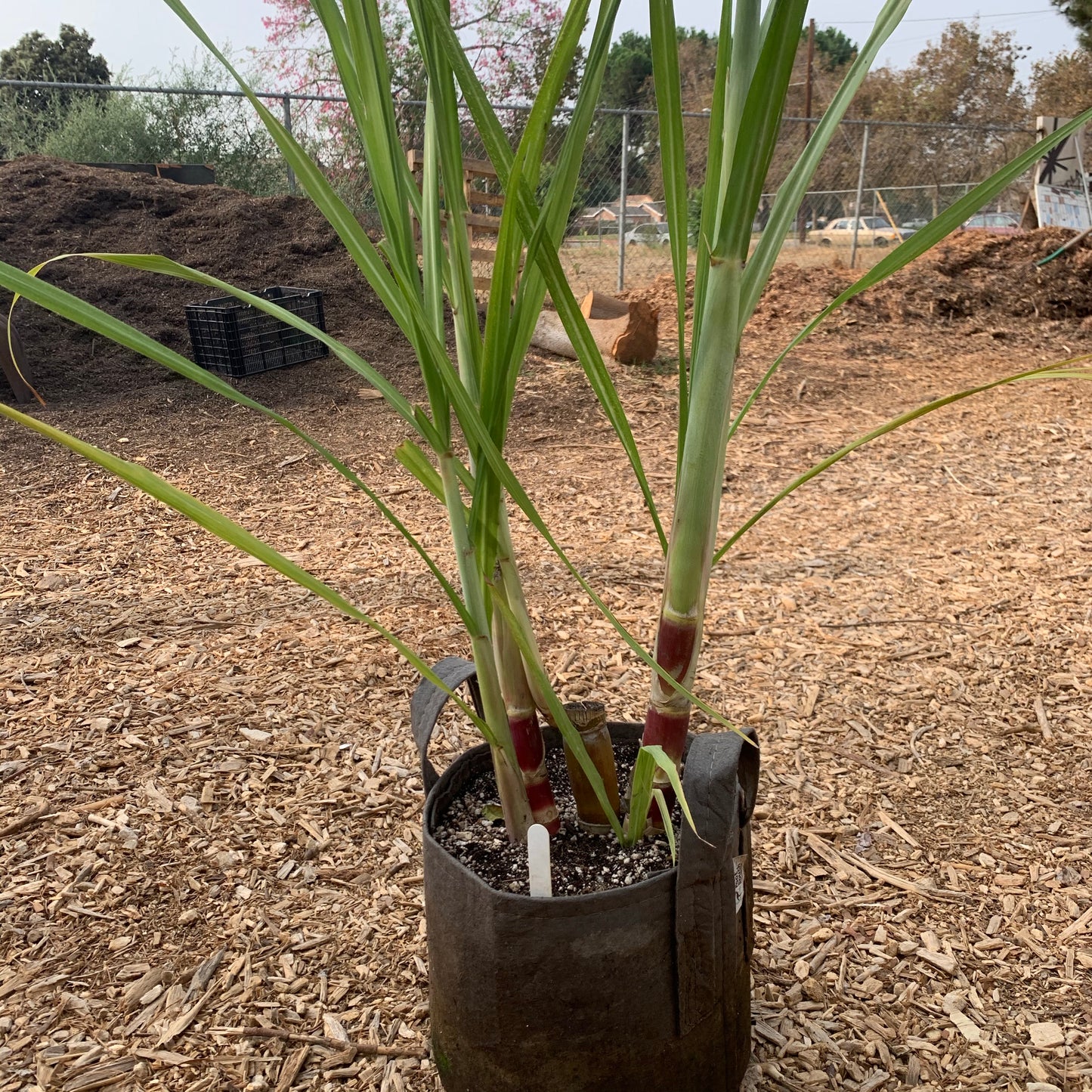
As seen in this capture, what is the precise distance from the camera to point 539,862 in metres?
0.98

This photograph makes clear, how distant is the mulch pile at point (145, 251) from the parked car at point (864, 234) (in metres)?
7.99

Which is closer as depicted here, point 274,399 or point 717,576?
point 717,576

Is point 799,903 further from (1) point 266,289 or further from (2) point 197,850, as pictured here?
(1) point 266,289

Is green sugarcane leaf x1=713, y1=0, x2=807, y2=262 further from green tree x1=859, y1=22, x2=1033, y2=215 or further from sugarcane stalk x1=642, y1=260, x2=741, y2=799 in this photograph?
green tree x1=859, y1=22, x2=1033, y2=215

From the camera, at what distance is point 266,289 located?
5.44 m

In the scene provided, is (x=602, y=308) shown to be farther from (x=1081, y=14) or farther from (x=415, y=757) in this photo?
(x=1081, y=14)

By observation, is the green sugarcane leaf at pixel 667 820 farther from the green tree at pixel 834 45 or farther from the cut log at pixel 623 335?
the green tree at pixel 834 45

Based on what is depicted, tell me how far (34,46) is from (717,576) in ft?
77.4

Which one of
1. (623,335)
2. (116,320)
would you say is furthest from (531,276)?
(623,335)

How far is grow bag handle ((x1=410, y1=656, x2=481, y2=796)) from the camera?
1124 millimetres

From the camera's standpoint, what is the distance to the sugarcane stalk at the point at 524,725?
42.3 inches

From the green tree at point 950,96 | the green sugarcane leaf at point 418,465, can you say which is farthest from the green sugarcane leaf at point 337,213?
the green tree at point 950,96

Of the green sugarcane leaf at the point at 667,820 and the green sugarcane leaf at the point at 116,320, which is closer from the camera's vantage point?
the green sugarcane leaf at the point at 116,320

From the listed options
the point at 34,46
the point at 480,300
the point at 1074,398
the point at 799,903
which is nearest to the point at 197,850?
the point at 799,903
